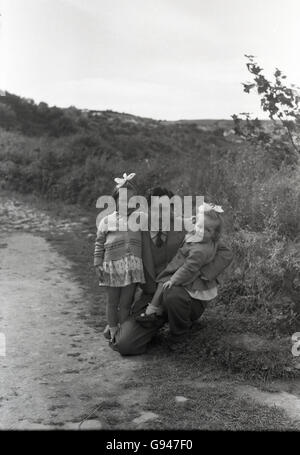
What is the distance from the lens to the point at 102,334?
5488mm

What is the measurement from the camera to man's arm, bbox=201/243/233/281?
4.89 meters

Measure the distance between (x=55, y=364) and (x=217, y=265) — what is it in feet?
5.46

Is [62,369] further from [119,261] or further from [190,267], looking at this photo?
[190,267]

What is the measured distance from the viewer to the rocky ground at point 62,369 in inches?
144

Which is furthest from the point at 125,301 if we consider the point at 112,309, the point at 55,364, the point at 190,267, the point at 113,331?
the point at 55,364

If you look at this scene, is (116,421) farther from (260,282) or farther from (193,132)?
(193,132)

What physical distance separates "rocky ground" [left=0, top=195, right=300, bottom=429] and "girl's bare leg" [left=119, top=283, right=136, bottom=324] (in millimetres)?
327

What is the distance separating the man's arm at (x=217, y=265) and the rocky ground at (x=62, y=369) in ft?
3.09

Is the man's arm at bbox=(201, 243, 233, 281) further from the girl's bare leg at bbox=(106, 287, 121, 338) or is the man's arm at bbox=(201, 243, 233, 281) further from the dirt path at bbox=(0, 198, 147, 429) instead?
the dirt path at bbox=(0, 198, 147, 429)

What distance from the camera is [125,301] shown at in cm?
512

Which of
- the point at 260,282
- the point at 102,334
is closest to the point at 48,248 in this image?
the point at 102,334

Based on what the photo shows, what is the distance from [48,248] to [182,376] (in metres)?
5.41
